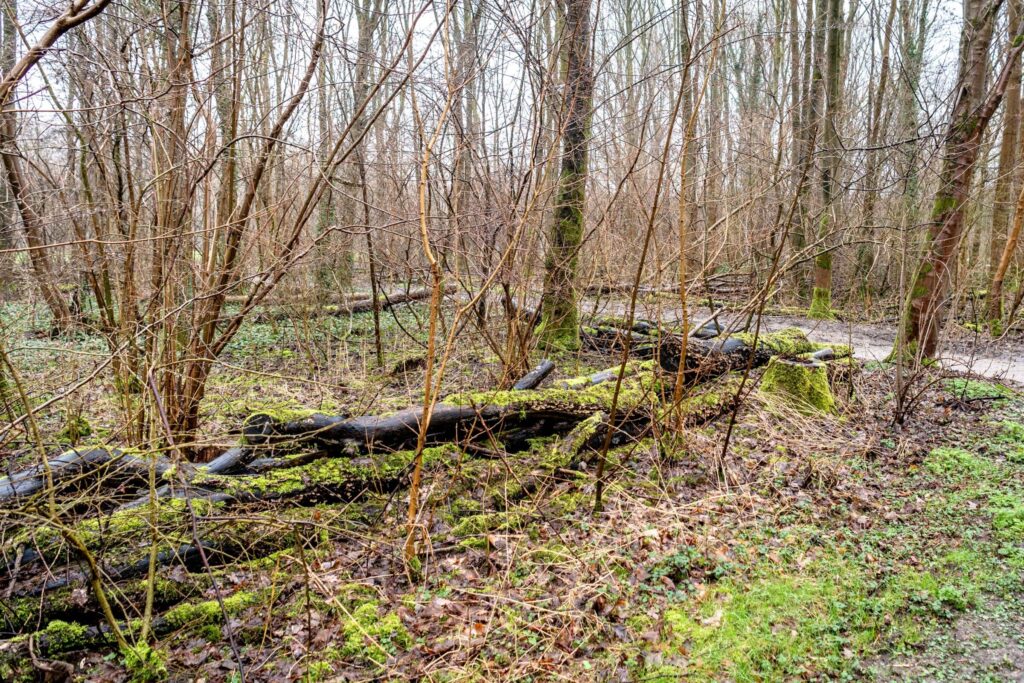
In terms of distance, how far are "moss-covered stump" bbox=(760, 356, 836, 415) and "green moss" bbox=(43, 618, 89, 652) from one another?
6.15 metres

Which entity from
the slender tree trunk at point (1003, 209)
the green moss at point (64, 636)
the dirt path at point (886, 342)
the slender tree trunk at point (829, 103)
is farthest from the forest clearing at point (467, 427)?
the slender tree trunk at point (829, 103)

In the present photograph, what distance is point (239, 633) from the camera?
3332 mm

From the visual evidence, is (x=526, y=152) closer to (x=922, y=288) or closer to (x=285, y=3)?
(x=285, y=3)

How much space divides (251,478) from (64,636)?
1.32 meters

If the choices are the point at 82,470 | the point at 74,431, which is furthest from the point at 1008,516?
the point at 74,431

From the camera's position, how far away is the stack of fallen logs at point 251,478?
3.20 metres

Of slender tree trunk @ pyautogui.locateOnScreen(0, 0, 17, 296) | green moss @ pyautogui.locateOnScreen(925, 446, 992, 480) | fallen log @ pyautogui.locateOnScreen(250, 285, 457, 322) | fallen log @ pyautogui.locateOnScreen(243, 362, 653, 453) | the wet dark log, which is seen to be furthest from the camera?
fallen log @ pyautogui.locateOnScreen(250, 285, 457, 322)

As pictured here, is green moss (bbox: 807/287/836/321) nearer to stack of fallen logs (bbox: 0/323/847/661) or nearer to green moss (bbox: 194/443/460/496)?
stack of fallen logs (bbox: 0/323/847/661)

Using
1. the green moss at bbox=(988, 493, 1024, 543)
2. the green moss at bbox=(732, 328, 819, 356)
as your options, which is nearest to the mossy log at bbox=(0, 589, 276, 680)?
the green moss at bbox=(988, 493, 1024, 543)

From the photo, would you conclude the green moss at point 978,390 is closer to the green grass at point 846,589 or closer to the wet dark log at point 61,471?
the green grass at point 846,589

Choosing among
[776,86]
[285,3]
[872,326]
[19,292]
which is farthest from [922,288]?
[776,86]

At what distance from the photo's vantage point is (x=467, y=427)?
4.96 metres

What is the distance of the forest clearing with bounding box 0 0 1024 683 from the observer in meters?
3.16

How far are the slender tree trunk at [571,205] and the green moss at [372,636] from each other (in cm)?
382
